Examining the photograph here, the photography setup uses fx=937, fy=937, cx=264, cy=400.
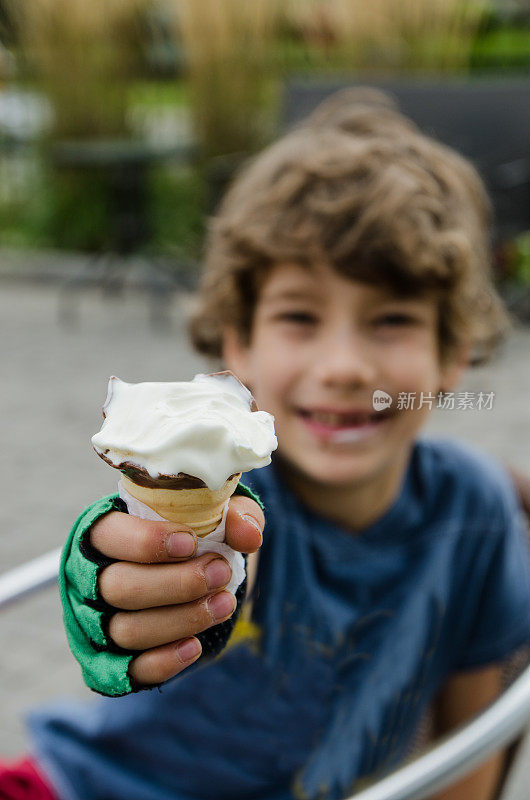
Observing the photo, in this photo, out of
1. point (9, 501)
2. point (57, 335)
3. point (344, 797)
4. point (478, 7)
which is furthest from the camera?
point (478, 7)

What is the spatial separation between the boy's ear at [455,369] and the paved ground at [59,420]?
0.51 m

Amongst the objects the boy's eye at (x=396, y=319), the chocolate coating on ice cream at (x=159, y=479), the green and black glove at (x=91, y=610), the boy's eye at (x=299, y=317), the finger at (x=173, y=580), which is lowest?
the boy's eye at (x=396, y=319)

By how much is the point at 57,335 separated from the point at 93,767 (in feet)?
16.9

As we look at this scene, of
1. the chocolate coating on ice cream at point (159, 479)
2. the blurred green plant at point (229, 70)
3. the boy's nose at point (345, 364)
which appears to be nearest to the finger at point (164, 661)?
the chocolate coating on ice cream at point (159, 479)

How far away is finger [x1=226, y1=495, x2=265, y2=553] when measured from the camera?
1.96 ft

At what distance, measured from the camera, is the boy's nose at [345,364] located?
124 cm

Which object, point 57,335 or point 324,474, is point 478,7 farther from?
point 324,474

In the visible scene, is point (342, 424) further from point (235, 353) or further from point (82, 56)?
point (82, 56)

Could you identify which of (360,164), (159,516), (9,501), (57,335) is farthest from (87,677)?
(57,335)

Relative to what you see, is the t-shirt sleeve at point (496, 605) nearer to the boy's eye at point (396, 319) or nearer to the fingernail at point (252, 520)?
the boy's eye at point (396, 319)

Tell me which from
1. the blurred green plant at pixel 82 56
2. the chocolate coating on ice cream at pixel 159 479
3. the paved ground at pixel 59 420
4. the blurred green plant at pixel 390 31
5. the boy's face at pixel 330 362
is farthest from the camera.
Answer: the blurred green plant at pixel 82 56

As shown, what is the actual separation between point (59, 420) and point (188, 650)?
4.34 m

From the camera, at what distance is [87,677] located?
669 millimetres

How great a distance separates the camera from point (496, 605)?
64.6 inches
